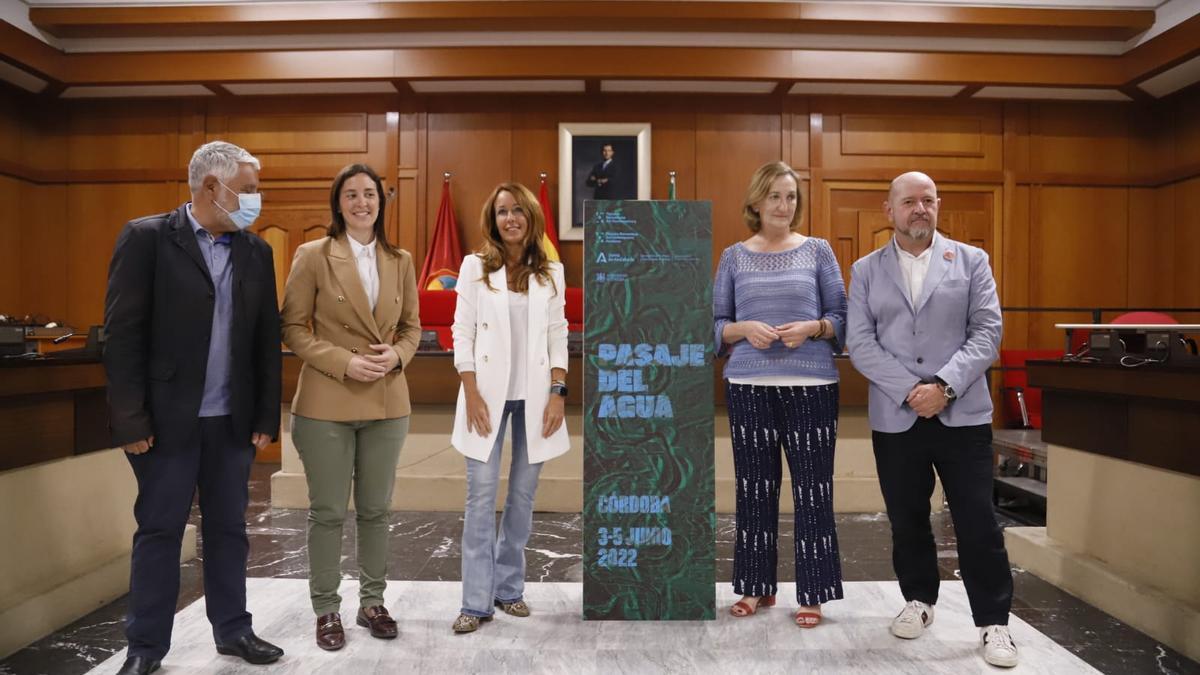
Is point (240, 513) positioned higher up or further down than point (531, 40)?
further down

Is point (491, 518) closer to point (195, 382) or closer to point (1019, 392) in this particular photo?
point (195, 382)

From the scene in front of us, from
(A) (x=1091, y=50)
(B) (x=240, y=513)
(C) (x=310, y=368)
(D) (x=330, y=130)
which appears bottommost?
(B) (x=240, y=513)

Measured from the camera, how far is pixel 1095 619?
262cm

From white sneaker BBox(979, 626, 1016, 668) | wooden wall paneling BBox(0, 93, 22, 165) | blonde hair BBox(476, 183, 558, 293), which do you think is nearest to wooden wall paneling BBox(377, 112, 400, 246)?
wooden wall paneling BBox(0, 93, 22, 165)

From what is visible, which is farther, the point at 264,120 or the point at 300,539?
the point at 264,120

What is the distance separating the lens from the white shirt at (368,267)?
2.22 meters

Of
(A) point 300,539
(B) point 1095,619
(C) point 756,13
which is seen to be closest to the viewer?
(B) point 1095,619

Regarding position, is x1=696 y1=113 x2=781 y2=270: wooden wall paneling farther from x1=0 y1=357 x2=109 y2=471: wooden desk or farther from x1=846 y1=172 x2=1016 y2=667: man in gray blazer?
x1=0 y1=357 x2=109 y2=471: wooden desk

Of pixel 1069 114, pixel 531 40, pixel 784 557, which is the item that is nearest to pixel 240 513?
pixel 784 557

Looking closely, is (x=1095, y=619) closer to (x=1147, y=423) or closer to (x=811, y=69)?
(x=1147, y=423)

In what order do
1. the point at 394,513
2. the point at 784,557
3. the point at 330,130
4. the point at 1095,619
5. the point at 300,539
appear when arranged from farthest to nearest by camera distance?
the point at 330,130 → the point at 394,513 → the point at 300,539 → the point at 784,557 → the point at 1095,619

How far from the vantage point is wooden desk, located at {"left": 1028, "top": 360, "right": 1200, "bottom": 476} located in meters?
2.44

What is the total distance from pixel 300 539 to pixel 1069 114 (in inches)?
267

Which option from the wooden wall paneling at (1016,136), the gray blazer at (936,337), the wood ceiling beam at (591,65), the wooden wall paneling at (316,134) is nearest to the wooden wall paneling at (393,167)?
the wooden wall paneling at (316,134)
